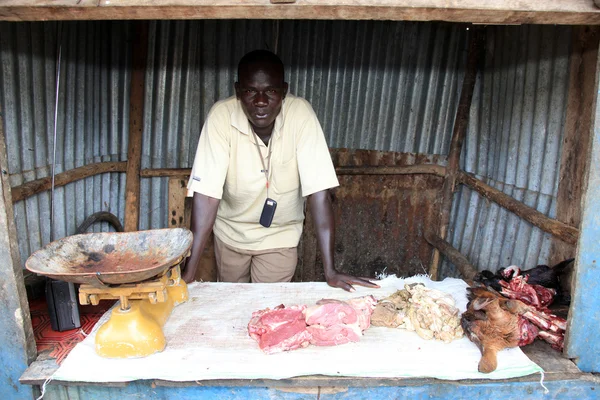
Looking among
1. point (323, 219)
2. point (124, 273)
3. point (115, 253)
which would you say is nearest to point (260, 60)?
point (323, 219)

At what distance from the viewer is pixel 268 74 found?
2.94 meters

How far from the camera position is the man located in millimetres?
3025

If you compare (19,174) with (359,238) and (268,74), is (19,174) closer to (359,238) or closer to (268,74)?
(268,74)

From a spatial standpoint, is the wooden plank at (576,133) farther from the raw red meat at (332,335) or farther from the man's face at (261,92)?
the man's face at (261,92)

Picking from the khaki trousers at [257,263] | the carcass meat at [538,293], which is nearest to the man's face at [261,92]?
the khaki trousers at [257,263]

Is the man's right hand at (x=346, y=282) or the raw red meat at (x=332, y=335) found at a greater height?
the man's right hand at (x=346, y=282)

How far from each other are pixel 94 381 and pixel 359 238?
130 inches

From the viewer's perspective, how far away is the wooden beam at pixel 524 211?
9.79 ft

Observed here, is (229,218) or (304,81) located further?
(304,81)

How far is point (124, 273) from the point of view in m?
2.05

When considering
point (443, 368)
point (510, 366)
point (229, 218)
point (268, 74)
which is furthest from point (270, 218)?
point (510, 366)

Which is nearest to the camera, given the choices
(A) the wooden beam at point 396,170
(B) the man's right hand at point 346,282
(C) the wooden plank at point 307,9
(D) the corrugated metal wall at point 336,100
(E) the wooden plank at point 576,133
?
(C) the wooden plank at point 307,9

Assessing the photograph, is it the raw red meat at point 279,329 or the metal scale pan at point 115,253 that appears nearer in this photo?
the metal scale pan at point 115,253

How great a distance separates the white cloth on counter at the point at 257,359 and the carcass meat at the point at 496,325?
0.06m
